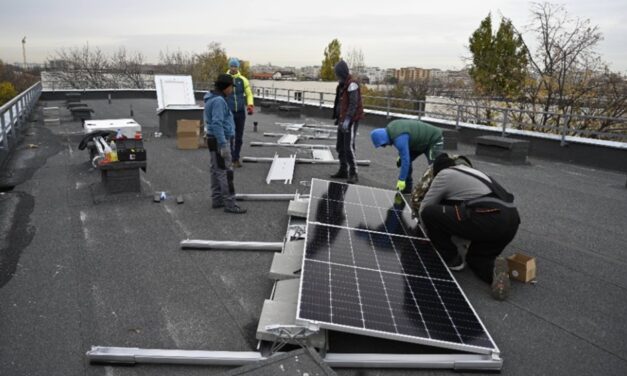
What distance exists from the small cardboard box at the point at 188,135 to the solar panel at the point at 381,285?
7.37 m

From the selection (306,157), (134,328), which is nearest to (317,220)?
(134,328)

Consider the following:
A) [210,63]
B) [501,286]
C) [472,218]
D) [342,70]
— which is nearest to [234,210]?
[342,70]

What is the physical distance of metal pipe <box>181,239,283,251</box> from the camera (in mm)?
5316

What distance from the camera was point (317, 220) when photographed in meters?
4.84

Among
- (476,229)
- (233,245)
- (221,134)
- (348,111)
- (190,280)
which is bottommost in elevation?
(190,280)

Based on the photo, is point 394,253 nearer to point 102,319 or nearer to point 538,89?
point 102,319

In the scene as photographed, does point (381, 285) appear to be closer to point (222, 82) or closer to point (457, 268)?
point (457, 268)

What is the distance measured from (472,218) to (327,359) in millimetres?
2109

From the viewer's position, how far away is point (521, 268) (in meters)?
4.68

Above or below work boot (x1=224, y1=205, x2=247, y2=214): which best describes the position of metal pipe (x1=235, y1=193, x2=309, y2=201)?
above

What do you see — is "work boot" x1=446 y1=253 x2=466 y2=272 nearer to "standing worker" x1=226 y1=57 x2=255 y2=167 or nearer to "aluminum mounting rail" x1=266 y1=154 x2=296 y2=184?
"aluminum mounting rail" x1=266 y1=154 x2=296 y2=184

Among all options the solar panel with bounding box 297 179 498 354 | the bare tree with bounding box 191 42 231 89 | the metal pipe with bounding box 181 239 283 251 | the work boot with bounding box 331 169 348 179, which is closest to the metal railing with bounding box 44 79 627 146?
the work boot with bounding box 331 169 348 179

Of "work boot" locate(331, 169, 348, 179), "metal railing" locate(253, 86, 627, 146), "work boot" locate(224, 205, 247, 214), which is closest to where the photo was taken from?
"work boot" locate(224, 205, 247, 214)

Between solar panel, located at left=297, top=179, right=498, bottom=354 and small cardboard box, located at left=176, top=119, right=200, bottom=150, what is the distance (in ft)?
24.2
